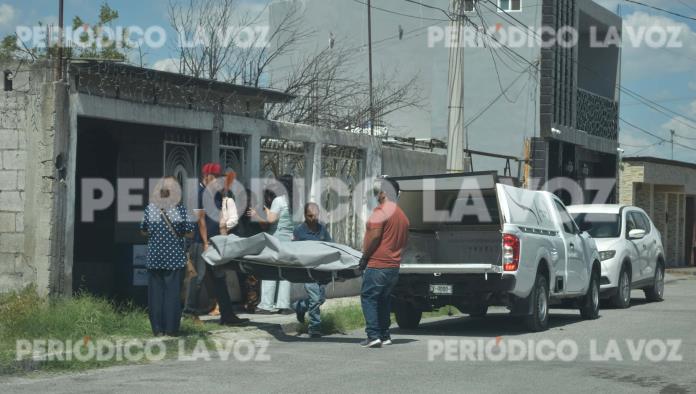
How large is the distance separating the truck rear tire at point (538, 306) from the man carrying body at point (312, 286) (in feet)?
9.13

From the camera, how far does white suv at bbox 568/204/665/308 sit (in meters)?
18.5

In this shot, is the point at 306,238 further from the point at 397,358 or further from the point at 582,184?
the point at 582,184

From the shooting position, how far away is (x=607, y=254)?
18.5 metres

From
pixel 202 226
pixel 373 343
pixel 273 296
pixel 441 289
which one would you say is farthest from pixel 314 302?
pixel 273 296

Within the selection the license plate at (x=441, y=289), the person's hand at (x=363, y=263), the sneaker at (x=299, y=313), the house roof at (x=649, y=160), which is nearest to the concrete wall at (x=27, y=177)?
the sneaker at (x=299, y=313)

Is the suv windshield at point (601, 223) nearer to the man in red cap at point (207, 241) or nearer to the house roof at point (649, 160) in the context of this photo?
the man in red cap at point (207, 241)

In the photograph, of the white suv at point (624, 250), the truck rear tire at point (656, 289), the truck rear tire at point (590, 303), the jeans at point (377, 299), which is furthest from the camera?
the truck rear tire at point (656, 289)

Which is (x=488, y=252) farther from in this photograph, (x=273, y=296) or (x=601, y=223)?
(x=601, y=223)

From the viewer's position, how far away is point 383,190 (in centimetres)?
1284

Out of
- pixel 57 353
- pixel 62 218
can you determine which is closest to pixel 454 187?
pixel 62 218

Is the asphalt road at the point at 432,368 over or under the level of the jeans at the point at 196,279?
under

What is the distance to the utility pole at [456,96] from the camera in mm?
18844

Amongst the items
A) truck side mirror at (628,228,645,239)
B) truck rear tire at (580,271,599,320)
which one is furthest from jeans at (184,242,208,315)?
truck side mirror at (628,228,645,239)

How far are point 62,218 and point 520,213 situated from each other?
19.3 feet
